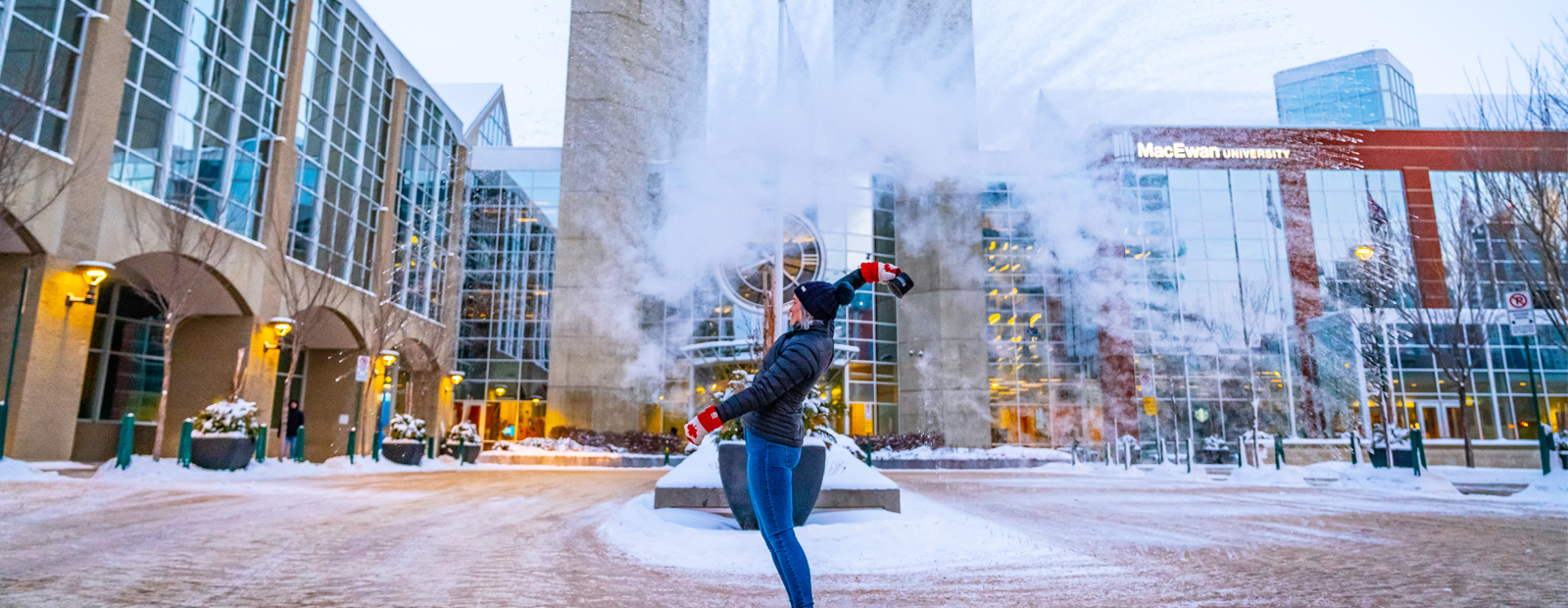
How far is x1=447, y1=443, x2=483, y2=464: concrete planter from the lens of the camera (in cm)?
2372

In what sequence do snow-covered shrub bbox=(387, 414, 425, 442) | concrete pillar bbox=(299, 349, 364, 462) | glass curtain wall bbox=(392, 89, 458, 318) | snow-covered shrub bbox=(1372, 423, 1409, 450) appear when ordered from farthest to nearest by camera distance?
glass curtain wall bbox=(392, 89, 458, 318), concrete pillar bbox=(299, 349, 364, 462), snow-covered shrub bbox=(387, 414, 425, 442), snow-covered shrub bbox=(1372, 423, 1409, 450)

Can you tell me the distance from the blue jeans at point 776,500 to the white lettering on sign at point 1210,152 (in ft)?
85.7

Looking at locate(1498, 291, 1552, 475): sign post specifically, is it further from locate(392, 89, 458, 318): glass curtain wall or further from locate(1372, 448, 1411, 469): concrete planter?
locate(392, 89, 458, 318): glass curtain wall

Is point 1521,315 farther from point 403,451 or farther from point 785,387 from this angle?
point 403,451

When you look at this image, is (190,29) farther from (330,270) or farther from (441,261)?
(441,261)

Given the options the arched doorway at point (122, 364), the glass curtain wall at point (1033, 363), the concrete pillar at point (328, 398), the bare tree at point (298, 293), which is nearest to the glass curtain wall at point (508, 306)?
the concrete pillar at point (328, 398)

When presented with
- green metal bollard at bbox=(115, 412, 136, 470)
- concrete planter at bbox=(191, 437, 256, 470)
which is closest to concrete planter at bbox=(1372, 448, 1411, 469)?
concrete planter at bbox=(191, 437, 256, 470)

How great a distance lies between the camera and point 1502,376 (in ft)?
115


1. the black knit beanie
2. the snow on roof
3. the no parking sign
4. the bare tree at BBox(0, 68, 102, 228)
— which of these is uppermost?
the snow on roof

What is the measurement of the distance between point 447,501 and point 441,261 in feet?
89.2

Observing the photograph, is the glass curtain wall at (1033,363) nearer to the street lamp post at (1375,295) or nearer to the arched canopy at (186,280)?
the street lamp post at (1375,295)

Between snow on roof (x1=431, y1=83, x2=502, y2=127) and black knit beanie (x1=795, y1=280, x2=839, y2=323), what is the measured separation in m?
40.1

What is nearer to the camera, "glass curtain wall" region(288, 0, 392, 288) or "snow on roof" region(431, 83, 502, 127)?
"glass curtain wall" region(288, 0, 392, 288)

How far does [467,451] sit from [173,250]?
9.82 meters
